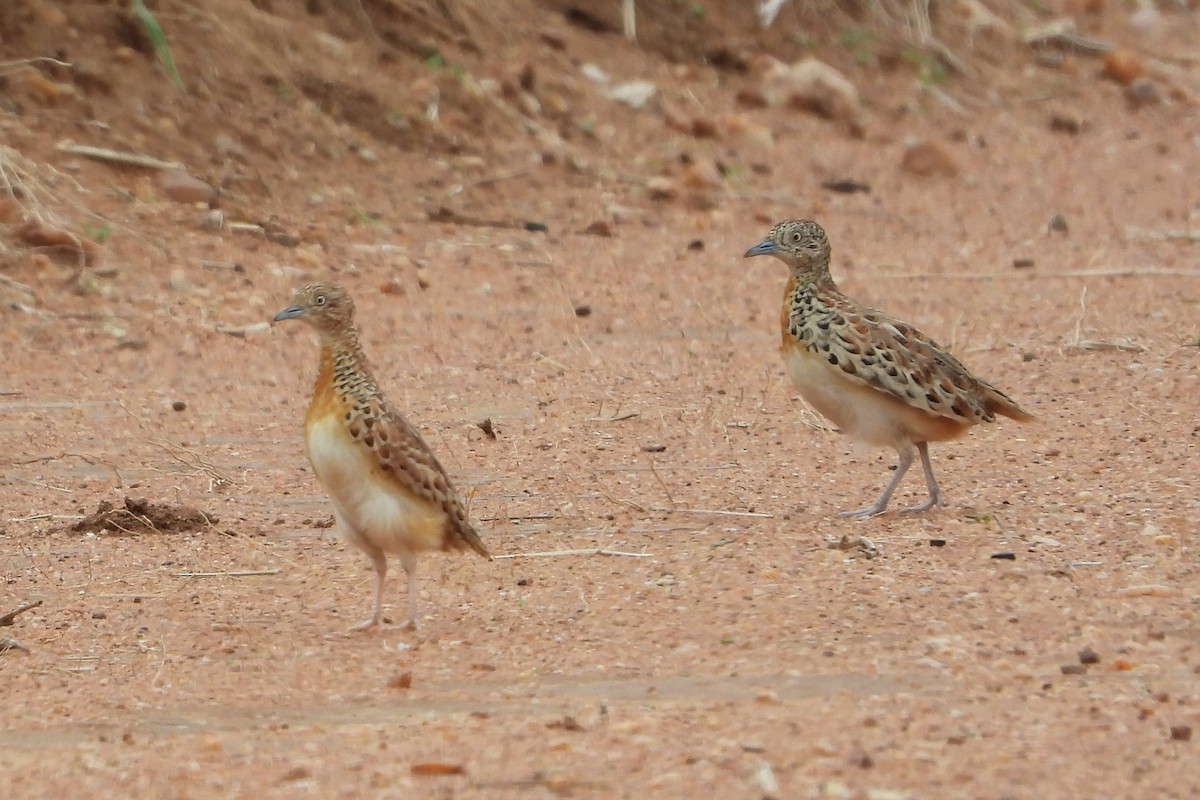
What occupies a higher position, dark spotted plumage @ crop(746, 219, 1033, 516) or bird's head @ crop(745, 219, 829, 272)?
bird's head @ crop(745, 219, 829, 272)

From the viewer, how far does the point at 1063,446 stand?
8484 mm

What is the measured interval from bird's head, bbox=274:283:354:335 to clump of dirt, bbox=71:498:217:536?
127cm

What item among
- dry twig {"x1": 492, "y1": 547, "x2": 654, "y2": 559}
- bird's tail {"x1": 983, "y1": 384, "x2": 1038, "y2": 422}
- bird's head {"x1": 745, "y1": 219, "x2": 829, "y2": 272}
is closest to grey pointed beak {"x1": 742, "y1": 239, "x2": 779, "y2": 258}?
bird's head {"x1": 745, "y1": 219, "x2": 829, "y2": 272}

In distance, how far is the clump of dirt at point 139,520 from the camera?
747cm

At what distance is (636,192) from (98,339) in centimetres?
485

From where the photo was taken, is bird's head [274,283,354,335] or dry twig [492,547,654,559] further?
dry twig [492,547,654,559]

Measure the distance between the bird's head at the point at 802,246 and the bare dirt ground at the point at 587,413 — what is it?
0.88 metres

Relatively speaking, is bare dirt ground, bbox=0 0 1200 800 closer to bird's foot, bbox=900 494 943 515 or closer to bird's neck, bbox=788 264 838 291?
bird's foot, bbox=900 494 943 515

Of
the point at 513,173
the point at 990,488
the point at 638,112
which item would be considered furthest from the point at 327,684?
the point at 638,112

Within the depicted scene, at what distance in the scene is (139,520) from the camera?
747 cm

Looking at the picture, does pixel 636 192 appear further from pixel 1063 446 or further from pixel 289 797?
pixel 289 797

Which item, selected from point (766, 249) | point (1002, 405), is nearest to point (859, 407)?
point (1002, 405)

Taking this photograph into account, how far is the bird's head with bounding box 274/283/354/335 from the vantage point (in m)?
6.55

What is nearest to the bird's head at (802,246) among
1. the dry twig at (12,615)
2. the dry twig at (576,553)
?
the dry twig at (576,553)
